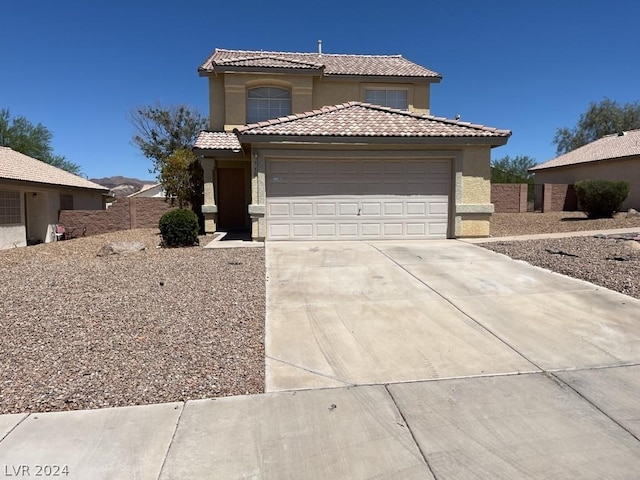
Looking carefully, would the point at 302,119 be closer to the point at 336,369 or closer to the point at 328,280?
A: the point at 328,280

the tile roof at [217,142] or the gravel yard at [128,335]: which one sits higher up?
the tile roof at [217,142]

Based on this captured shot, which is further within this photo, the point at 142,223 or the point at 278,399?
the point at 142,223

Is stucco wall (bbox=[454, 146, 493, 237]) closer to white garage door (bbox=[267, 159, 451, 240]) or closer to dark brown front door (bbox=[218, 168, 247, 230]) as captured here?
white garage door (bbox=[267, 159, 451, 240])

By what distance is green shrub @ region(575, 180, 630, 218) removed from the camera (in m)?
18.8

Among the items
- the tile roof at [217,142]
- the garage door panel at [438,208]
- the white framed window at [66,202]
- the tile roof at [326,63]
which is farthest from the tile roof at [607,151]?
the white framed window at [66,202]

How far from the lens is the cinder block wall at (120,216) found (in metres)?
22.7

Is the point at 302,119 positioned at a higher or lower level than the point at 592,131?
lower

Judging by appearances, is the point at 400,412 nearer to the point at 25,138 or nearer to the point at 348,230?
the point at 348,230

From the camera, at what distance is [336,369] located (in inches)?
183

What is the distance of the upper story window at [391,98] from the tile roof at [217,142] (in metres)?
7.05

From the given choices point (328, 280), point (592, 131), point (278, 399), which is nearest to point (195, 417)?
point (278, 399)

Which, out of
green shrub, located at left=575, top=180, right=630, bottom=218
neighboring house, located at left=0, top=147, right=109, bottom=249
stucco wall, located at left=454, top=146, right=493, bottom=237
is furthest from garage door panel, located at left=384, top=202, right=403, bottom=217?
neighboring house, located at left=0, top=147, right=109, bottom=249

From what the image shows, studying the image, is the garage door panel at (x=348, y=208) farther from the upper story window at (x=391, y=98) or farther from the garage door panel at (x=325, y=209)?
the upper story window at (x=391, y=98)

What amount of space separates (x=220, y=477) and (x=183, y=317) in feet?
11.2
